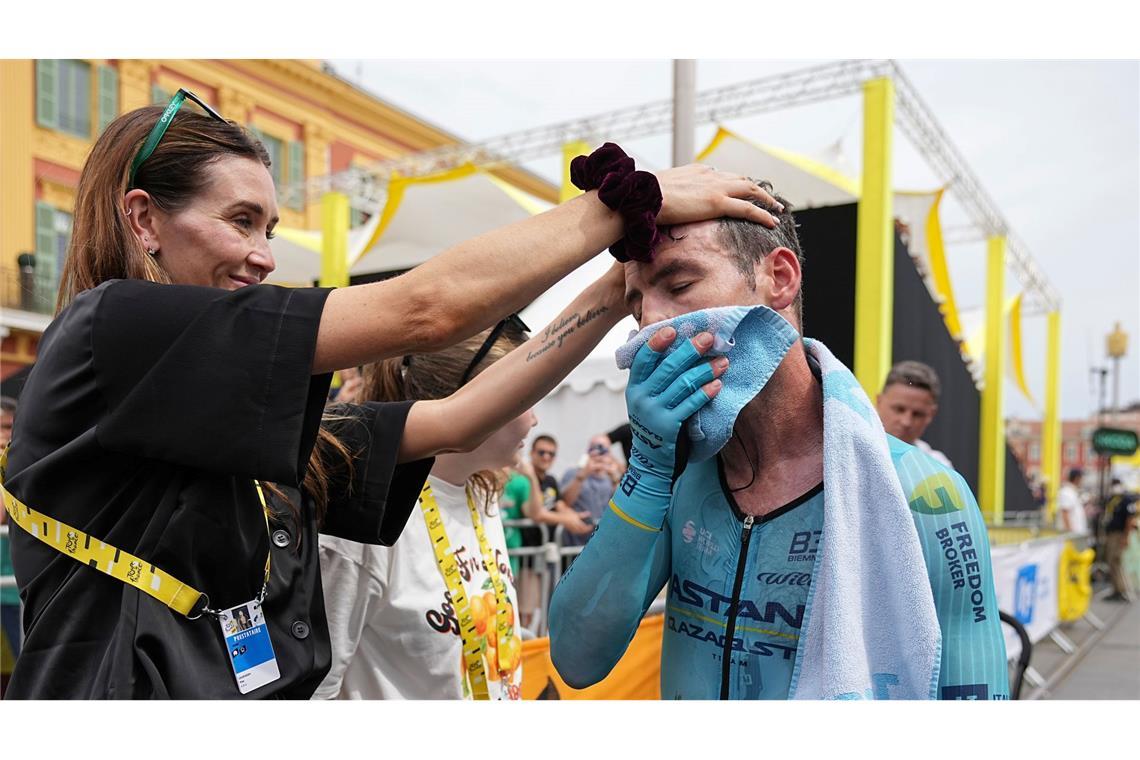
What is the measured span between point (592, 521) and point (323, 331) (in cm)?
609

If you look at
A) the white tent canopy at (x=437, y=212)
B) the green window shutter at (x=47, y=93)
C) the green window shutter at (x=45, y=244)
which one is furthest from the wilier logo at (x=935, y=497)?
the green window shutter at (x=47, y=93)

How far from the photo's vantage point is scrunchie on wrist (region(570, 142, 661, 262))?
1.41 meters

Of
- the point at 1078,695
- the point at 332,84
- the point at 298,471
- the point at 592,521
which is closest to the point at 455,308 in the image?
the point at 298,471

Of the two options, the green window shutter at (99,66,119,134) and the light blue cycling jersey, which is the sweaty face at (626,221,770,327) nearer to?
the light blue cycling jersey

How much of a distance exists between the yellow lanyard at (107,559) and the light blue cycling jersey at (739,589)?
0.66 m

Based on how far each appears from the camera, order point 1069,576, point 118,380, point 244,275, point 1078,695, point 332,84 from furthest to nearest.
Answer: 1. point 332,84
2. point 1069,576
3. point 1078,695
4. point 244,275
5. point 118,380

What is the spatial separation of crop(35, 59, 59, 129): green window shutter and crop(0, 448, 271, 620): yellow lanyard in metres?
20.6

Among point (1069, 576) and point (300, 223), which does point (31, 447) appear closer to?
point (1069, 576)

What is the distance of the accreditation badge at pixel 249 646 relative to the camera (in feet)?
4.55

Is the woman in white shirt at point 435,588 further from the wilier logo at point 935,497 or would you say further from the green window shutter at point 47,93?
the green window shutter at point 47,93

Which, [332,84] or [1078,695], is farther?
[332,84]

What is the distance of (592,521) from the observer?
284 inches

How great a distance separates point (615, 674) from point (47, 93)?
2031 cm

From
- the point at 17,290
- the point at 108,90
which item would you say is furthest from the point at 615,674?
the point at 108,90
